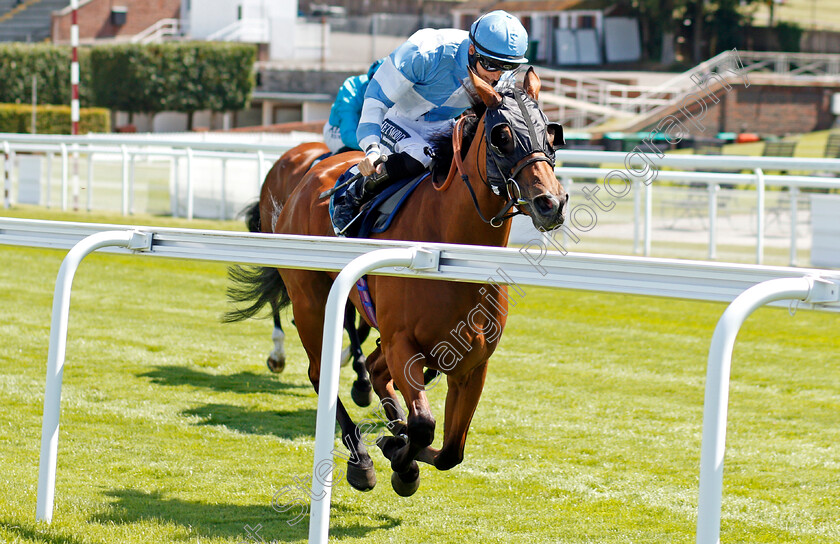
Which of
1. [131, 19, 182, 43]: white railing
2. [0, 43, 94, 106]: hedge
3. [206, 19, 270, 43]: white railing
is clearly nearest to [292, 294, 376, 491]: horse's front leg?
[0, 43, 94, 106]: hedge

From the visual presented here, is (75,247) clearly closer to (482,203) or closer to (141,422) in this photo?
(482,203)

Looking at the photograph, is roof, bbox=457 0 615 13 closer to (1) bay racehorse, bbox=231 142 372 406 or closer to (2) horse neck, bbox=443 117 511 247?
(1) bay racehorse, bbox=231 142 372 406

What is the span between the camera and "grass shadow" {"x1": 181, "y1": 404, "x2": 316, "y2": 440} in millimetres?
4492

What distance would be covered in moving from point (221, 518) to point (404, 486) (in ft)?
2.09

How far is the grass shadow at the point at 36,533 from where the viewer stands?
2.97m

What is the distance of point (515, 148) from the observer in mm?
2959

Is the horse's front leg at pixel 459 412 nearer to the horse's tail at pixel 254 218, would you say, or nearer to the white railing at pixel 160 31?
the horse's tail at pixel 254 218

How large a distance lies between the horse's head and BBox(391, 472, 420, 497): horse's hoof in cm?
112

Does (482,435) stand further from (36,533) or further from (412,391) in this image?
(36,533)

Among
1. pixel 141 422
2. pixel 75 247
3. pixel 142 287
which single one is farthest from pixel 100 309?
pixel 75 247

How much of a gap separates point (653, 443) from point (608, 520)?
3.33ft

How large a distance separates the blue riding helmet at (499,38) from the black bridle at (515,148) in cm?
25

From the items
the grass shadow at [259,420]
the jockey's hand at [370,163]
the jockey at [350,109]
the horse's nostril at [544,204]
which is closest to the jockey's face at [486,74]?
the jockey's hand at [370,163]

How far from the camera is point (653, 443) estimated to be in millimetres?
4363
